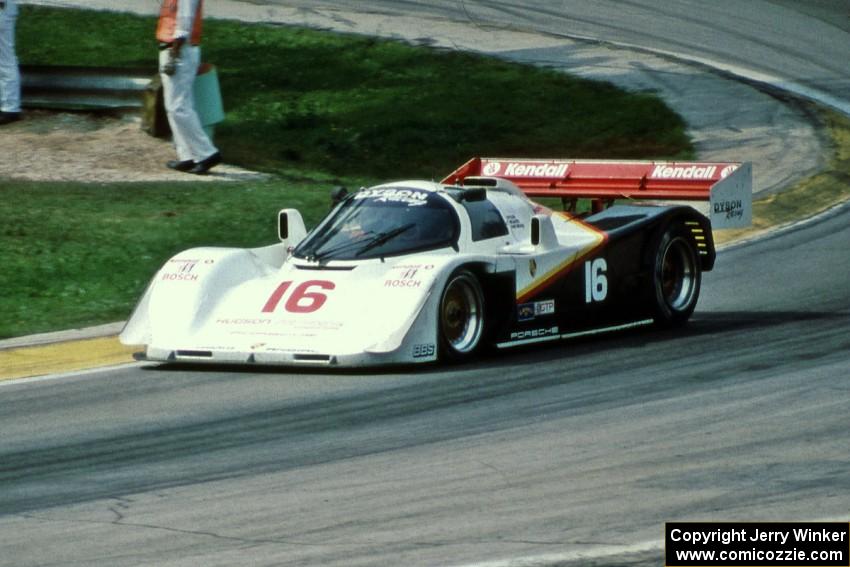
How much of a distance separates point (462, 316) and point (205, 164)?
7.16 m

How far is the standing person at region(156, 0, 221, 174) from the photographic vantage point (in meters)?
17.5

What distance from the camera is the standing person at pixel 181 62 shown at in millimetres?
17547

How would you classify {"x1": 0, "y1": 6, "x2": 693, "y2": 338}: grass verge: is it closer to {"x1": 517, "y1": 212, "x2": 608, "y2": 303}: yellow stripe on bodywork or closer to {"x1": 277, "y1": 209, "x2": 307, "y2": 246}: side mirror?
{"x1": 277, "y1": 209, "x2": 307, "y2": 246}: side mirror

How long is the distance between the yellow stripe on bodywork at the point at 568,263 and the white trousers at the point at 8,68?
8.76m

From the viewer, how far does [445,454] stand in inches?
343

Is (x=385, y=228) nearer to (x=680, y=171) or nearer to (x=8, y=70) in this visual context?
(x=680, y=171)

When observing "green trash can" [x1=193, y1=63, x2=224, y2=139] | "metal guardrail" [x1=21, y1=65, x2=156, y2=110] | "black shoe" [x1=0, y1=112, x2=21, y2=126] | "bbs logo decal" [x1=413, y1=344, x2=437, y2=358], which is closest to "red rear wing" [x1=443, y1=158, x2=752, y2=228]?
"bbs logo decal" [x1=413, y1=344, x2=437, y2=358]

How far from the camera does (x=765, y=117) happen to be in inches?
850

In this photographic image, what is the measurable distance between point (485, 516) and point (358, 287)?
3993 millimetres

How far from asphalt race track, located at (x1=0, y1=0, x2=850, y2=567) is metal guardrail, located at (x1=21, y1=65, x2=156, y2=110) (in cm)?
876

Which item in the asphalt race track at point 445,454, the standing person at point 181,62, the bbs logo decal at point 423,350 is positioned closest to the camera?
the asphalt race track at point 445,454

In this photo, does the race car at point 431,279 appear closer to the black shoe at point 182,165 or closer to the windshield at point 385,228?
the windshield at point 385,228

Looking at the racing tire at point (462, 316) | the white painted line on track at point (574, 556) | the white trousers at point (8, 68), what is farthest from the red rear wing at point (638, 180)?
the white trousers at point (8, 68)

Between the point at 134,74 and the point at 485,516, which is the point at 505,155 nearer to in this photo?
the point at 134,74
